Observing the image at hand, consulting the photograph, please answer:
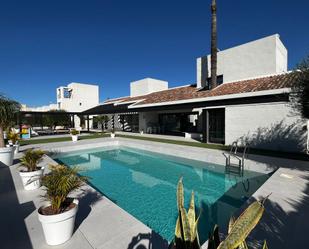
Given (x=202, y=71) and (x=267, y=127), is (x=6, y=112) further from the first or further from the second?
(x=202, y=71)

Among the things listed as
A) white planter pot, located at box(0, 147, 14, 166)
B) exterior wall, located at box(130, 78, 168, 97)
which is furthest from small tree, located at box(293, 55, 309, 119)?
exterior wall, located at box(130, 78, 168, 97)

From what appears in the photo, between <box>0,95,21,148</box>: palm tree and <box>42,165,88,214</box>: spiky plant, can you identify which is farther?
<box>0,95,21,148</box>: palm tree

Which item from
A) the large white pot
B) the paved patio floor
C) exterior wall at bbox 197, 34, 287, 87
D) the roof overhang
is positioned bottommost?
the paved patio floor

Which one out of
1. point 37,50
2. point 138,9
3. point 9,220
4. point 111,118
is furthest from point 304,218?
point 111,118

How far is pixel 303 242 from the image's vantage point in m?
3.71

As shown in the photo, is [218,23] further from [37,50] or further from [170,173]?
[37,50]

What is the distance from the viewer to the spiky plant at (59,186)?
375cm

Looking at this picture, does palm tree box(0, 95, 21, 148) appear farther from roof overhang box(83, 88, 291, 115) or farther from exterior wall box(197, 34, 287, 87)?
exterior wall box(197, 34, 287, 87)

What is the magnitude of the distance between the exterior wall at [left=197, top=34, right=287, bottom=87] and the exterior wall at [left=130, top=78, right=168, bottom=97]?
15386 millimetres

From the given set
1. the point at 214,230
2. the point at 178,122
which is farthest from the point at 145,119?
the point at 214,230

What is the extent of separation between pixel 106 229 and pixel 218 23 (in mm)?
24964

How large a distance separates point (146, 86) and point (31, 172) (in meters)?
28.8

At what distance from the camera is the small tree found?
7030mm

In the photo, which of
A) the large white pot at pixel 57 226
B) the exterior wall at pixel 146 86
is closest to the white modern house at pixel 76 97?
the exterior wall at pixel 146 86
